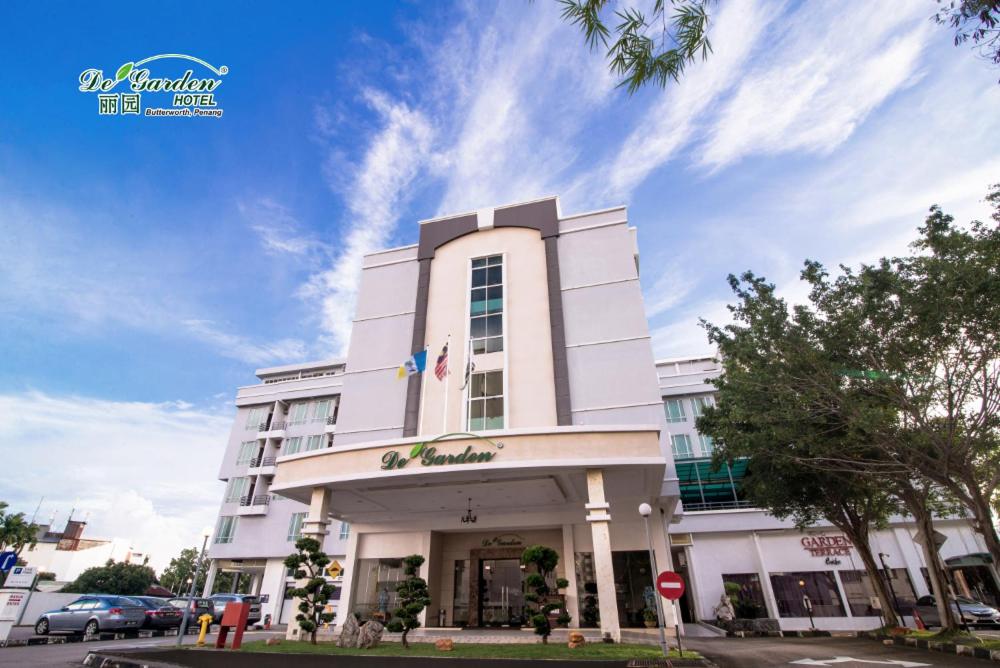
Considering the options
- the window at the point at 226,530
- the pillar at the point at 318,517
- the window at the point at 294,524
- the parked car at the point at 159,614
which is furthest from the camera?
the window at the point at 226,530

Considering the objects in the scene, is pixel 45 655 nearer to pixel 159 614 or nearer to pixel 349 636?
pixel 159 614

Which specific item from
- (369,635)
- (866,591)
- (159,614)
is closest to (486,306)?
(369,635)

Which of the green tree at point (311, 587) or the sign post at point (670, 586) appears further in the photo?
the green tree at point (311, 587)

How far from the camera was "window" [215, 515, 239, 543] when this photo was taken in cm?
3872

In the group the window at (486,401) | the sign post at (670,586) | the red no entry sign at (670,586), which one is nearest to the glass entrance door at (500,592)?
the window at (486,401)

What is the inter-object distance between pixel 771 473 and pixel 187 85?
83.4 ft

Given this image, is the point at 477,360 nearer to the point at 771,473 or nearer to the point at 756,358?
the point at 756,358

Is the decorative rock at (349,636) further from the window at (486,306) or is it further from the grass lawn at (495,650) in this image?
the window at (486,306)

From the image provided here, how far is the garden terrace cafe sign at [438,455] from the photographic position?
15.5 meters

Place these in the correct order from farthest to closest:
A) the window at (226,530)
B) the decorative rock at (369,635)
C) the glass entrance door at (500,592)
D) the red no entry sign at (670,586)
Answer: the window at (226,530)
the glass entrance door at (500,592)
the decorative rock at (369,635)
the red no entry sign at (670,586)

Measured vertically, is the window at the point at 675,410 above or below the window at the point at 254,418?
below

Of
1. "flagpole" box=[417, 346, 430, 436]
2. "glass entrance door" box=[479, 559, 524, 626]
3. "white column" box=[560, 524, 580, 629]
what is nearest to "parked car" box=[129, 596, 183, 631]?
"flagpole" box=[417, 346, 430, 436]

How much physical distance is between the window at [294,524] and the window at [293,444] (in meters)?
5.90

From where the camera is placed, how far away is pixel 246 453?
42.1 metres
